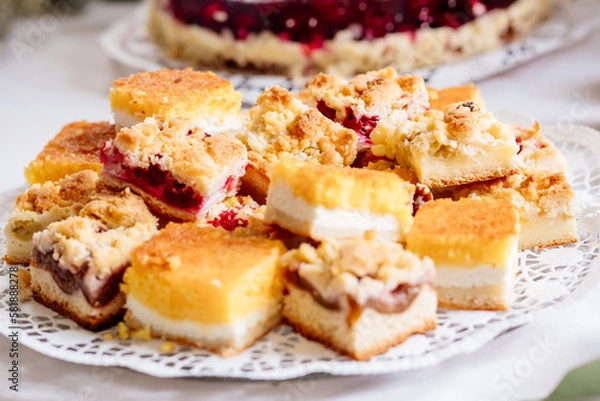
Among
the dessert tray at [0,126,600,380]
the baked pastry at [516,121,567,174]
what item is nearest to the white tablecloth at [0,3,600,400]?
the dessert tray at [0,126,600,380]

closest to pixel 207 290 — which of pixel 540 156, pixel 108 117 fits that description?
pixel 540 156

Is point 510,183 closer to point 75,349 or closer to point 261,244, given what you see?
point 261,244

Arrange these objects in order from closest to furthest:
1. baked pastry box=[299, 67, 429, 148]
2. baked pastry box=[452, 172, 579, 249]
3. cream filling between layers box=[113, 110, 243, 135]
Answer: baked pastry box=[452, 172, 579, 249] → baked pastry box=[299, 67, 429, 148] → cream filling between layers box=[113, 110, 243, 135]

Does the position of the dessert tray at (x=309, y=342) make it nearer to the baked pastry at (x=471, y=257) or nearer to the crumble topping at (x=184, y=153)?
the baked pastry at (x=471, y=257)

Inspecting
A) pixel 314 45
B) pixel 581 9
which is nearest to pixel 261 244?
pixel 314 45

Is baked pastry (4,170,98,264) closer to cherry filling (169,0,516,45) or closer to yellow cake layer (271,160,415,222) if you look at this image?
yellow cake layer (271,160,415,222)

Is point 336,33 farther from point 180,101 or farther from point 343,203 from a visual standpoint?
A: point 343,203
